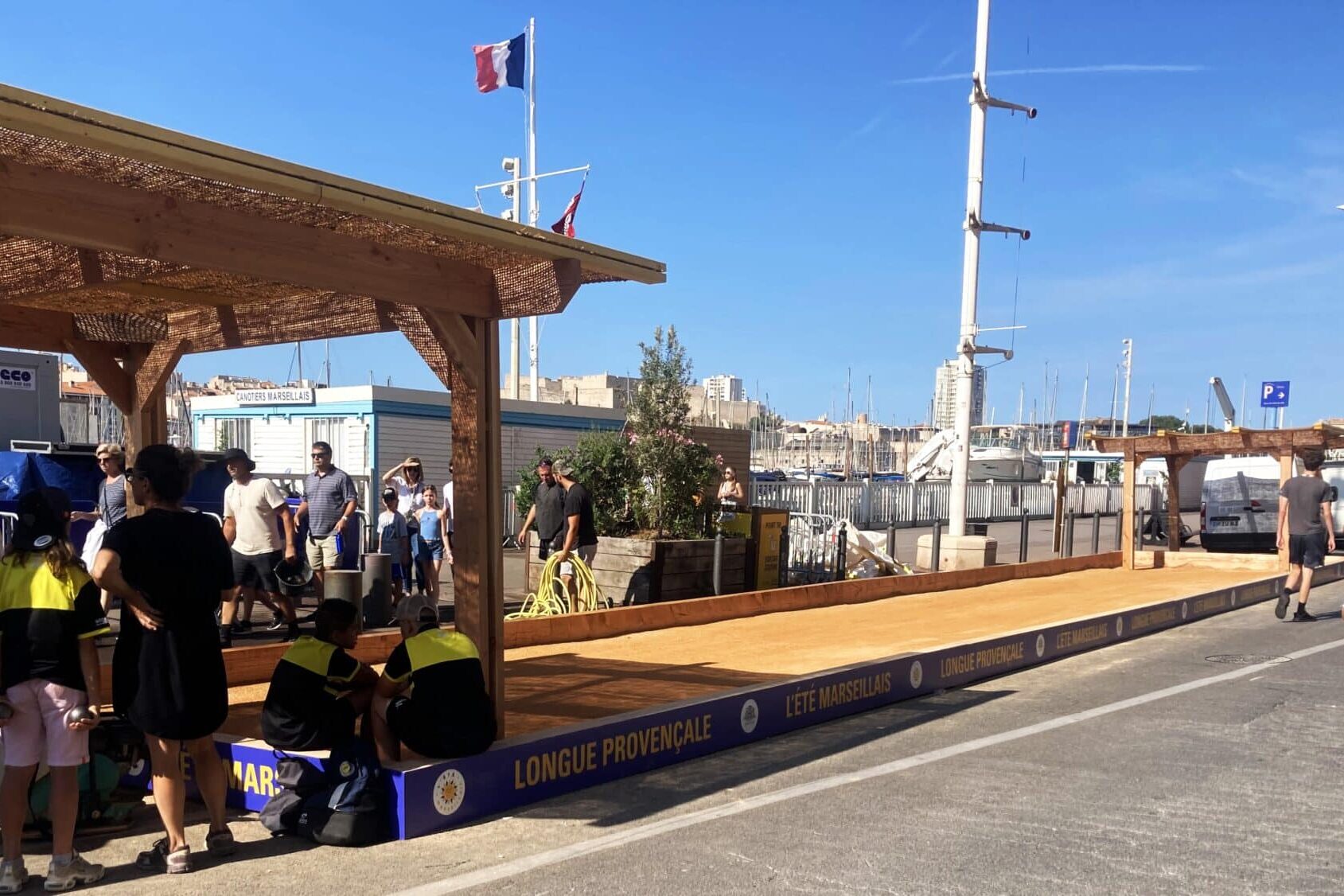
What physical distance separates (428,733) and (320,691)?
0.60 meters

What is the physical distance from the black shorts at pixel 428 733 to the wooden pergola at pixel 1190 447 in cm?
1475

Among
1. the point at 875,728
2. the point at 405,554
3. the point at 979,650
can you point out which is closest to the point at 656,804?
the point at 875,728

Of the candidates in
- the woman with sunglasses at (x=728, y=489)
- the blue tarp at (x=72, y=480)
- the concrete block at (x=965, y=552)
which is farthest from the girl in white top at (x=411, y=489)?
the concrete block at (x=965, y=552)

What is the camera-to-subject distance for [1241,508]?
21641 mm

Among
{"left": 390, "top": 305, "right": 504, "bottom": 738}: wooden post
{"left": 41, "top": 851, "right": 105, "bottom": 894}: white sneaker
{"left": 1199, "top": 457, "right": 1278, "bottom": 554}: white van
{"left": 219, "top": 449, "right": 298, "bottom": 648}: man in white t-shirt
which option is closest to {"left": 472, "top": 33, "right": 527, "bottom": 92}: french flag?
{"left": 1199, "top": 457, "right": 1278, "bottom": 554}: white van

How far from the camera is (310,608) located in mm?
12609

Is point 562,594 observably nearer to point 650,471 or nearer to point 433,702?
point 650,471

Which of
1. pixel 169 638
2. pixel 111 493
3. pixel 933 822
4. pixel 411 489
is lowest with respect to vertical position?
pixel 933 822

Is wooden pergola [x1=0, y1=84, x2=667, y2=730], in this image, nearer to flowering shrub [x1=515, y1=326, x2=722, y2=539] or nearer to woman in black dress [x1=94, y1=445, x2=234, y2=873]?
woman in black dress [x1=94, y1=445, x2=234, y2=873]

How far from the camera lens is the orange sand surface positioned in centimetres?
766

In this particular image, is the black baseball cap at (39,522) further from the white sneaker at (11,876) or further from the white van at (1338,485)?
the white van at (1338,485)

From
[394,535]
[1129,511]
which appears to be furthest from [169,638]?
[1129,511]

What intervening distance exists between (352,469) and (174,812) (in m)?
18.5

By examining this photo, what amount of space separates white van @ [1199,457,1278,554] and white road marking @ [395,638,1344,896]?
14.4 meters
